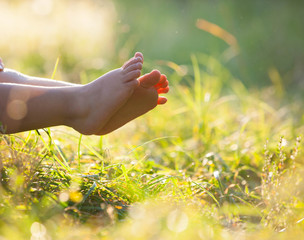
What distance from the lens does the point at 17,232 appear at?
1314 mm

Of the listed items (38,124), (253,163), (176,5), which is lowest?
(253,163)

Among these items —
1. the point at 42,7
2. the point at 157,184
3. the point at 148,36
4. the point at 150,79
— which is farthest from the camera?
the point at 148,36

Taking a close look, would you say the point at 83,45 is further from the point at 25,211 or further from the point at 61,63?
the point at 25,211

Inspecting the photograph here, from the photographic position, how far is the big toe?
5.57 ft

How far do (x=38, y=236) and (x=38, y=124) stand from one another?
1.62ft

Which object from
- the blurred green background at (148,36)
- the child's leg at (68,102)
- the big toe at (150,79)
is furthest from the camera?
the blurred green background at (148,36)

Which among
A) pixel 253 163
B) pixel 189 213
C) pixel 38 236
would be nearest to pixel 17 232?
pixel 38 236

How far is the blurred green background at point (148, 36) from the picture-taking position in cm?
549

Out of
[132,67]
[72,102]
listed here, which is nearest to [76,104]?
[72,102]

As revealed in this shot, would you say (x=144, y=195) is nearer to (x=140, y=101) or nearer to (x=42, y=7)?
(x=140, y=101)

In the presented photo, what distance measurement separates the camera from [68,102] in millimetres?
1621

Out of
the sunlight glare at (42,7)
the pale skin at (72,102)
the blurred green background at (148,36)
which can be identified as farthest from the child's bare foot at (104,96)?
the sunlight glare at (42,7)

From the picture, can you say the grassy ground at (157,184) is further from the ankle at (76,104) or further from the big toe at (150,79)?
the big toe at (150,79)

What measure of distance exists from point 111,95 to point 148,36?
5.56 m
